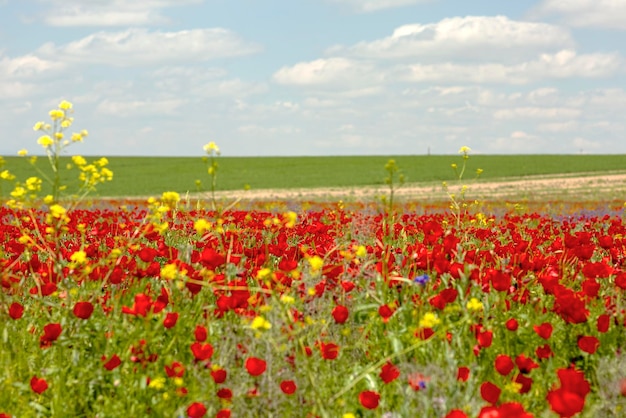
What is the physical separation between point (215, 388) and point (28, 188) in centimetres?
171

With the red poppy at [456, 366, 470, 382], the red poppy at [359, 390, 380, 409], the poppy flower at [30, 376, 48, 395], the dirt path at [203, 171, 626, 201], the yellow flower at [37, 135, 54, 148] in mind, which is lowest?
the dirt path at [203, 171, 626, 201]

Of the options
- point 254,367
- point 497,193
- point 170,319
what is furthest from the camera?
point 497,193

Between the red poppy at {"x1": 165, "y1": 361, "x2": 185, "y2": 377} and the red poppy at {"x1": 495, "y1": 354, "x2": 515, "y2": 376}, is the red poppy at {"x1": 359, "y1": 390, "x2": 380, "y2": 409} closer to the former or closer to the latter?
the red poppy at {"x1": 495, "y1": 354, "x2": 515, "y2": 376}

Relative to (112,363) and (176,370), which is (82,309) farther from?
(176,370)

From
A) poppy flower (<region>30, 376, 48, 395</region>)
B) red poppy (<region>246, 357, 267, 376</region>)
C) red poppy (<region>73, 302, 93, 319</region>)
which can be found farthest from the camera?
red poppy (<region>73, 302, 93, 319</region>)

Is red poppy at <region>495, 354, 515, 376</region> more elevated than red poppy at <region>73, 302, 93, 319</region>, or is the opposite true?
red poppy at <region>73, 302, 93, 319</region>

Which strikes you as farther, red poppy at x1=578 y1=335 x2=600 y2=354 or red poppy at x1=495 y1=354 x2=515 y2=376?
red poppy at x1=578 y1=335 x2=600 y2=354

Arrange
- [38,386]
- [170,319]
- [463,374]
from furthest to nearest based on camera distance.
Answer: [170,319] < [38,386] < [463,374]

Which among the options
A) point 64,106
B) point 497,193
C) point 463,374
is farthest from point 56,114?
point 497,193

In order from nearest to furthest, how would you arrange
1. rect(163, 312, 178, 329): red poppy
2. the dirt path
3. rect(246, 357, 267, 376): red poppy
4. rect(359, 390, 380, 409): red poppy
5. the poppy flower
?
rect(359, 390, 380, 409): red poppy
rect(246, 357, 267, 376): red poppy
the poppy flower
rect(163, 312, 178, 329): red poppy
the dirt path

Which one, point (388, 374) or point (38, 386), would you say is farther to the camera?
point (38, 386)

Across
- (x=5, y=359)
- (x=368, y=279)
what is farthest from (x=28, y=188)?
(x=368, y=279)

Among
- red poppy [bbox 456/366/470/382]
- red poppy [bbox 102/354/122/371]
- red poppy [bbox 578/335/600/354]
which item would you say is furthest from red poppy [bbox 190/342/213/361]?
red poppy [bbox 578/335/600/354]

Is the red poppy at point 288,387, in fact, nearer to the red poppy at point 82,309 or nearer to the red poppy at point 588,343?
the red poppy at point 82,309
